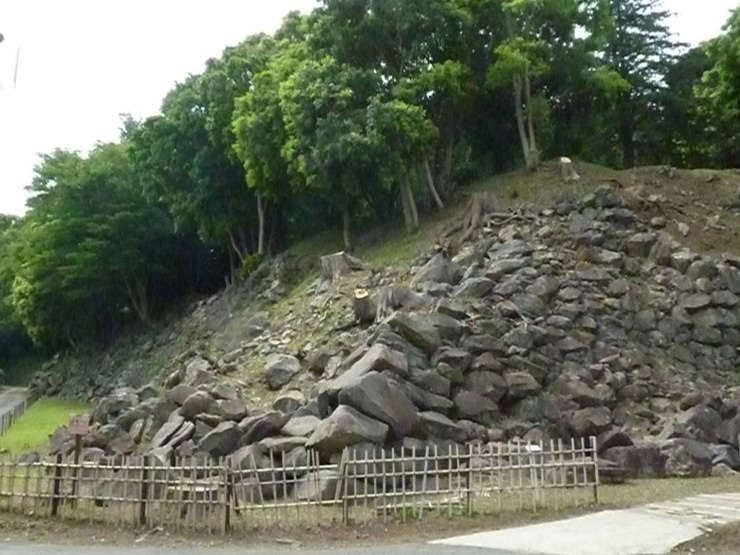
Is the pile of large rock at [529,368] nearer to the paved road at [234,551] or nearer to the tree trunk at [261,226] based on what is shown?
the paved road at [234,551]

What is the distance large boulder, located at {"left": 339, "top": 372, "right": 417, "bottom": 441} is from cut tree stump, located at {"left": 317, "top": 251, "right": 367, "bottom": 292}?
9.16 metres

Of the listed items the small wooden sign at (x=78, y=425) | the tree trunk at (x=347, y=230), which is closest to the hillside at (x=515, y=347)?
the tree trunk at (x=347, y=230)

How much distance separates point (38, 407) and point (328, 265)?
17.4 meters

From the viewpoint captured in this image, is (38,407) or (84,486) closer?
(84,486)

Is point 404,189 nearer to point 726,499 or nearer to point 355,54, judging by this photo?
point 355,54

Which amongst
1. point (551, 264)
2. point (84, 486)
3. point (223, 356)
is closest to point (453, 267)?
point (551, 264)

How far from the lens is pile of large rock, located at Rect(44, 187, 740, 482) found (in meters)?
16.8

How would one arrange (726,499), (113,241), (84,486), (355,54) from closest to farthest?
(84,486)
(726,499)
(355,54)
(113,241)

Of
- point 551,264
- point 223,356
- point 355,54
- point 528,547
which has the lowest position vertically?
point 528,547

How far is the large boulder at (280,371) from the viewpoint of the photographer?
20375 millimetres

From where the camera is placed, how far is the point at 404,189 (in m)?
27.8

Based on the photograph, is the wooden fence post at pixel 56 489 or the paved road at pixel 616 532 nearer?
the paved road at pixel 616 532

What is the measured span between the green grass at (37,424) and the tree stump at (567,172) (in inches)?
637

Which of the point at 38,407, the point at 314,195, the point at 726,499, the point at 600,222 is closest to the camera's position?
the point at 726,499
